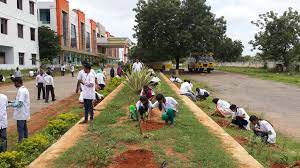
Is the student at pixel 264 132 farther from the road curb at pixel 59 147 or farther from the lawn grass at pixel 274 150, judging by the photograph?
the road curb at pixel 59 147

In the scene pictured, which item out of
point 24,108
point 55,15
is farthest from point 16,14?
point 24,108

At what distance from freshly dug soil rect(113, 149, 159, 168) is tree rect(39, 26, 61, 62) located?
145 ft

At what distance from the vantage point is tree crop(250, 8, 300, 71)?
45625 mm

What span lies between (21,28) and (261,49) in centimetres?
2729

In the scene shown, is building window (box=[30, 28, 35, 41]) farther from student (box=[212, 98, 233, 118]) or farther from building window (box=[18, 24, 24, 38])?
student (box=[212, 98, 233, 118])

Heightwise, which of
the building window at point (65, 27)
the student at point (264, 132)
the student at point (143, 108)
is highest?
the building window at point (65, 27)

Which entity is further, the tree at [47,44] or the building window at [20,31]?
the tree at [47,44]

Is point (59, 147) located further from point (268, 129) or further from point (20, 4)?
point (20, 4)

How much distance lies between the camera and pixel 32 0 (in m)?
46.6

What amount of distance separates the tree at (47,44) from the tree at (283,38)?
2473 centimetres

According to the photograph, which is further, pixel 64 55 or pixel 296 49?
pixel 64 55

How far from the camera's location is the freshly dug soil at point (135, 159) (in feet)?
20.2

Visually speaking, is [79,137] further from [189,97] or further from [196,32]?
[196,32]

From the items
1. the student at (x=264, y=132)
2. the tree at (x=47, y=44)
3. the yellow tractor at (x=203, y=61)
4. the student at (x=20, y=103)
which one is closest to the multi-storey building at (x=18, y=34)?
the tree at (x=47, y=44)
